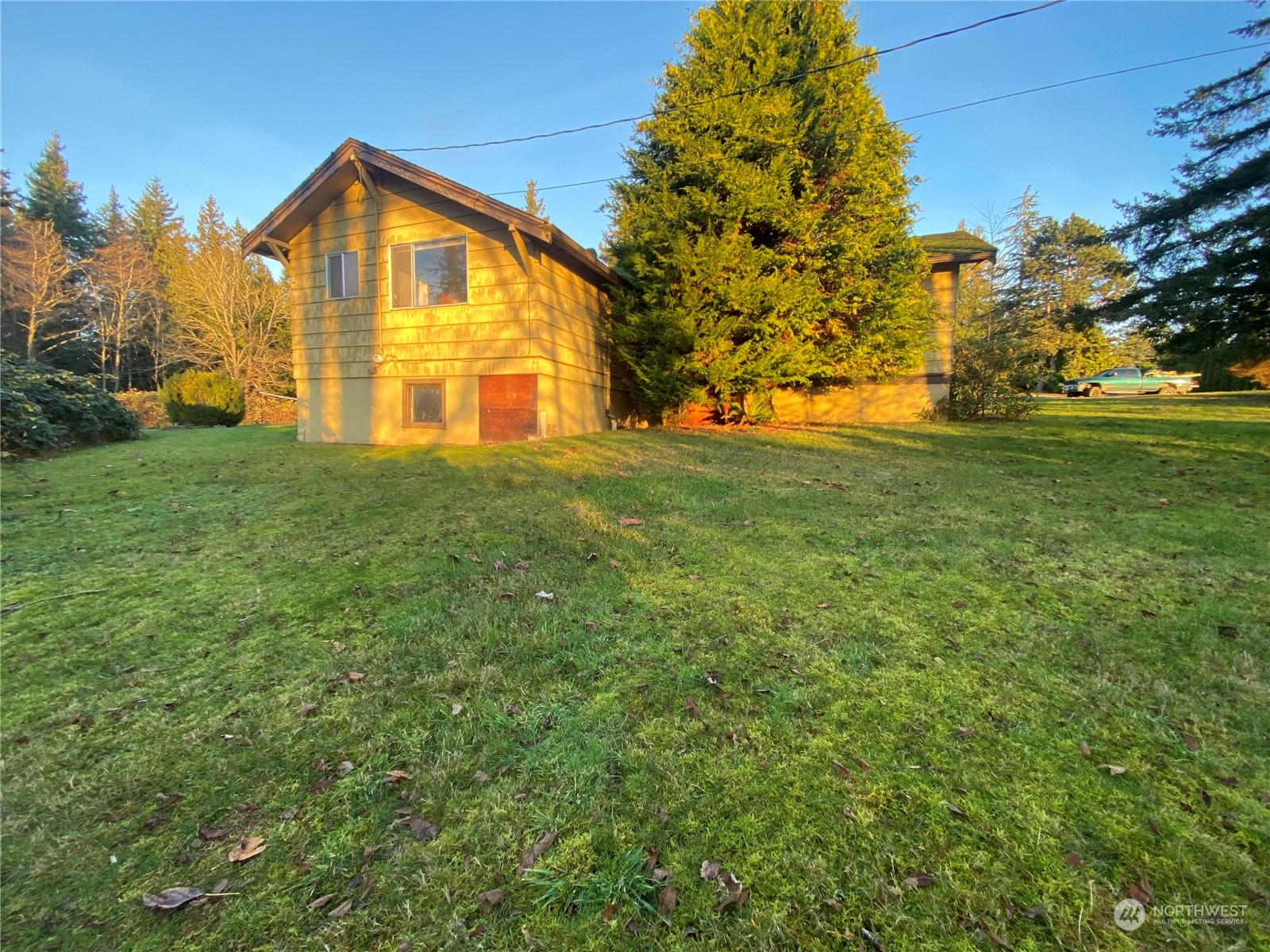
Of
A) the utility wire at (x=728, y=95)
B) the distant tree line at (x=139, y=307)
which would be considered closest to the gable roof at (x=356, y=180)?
the utility wire at (x=728, y=95)

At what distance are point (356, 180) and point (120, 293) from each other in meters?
23.2

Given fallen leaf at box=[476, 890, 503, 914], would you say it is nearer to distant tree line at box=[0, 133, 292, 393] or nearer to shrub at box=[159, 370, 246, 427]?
shrub at box=[159, 370, 246, 427]

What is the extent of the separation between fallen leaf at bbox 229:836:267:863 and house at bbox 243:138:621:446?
9.07 meters

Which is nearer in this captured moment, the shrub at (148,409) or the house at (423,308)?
the house at (423,308)

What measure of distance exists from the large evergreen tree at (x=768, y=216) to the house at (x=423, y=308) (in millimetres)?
2106

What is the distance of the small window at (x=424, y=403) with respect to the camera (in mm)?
11141

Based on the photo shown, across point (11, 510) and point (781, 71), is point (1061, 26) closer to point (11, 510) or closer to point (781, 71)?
point (781, 71)

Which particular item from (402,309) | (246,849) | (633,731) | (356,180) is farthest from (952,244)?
(246,849)

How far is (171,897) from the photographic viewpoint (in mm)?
1490

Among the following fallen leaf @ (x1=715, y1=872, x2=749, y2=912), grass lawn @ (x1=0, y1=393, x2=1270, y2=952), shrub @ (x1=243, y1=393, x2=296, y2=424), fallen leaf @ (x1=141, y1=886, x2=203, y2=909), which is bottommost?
fallen leaf @ (x1=141, y1=886, x2=203, y2=909)

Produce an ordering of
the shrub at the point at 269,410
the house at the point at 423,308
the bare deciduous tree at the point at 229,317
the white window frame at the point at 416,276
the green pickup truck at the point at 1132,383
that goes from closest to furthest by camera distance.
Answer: the house at the point at 423,308 < the white window frame at the point at 416,276 < the shrub at the point at 269,410 < the bare deciduous tree at the point at 229,317 < the green pickup truck at the point at 1132,383

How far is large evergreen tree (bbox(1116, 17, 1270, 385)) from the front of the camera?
880 centimetres

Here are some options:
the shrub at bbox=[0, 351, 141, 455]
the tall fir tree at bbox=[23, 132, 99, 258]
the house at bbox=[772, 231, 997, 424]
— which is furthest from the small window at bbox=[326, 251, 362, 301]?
the tall fir tree at bbox=[23, 132, 99, 258]

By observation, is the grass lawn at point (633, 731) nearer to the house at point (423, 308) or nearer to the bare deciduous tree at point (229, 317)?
the house at point (423, 308)
